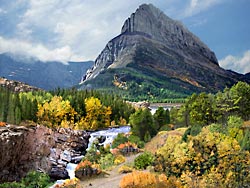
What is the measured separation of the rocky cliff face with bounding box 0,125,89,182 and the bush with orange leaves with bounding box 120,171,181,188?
21891 millimetres

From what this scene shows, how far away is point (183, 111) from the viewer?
3509 inches

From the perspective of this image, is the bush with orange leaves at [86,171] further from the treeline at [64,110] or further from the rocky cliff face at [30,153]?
the treeline at [64,110]

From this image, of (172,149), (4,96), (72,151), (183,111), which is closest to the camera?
(172,149)

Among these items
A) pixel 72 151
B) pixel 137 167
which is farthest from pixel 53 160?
pixel 137 167

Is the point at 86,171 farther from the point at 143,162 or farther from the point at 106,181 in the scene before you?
the point at 143,162

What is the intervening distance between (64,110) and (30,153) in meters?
49.3

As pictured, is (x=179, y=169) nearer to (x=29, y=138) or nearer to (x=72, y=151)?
(x=29, y=138)

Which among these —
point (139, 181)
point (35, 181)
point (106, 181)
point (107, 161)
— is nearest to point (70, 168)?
point (107, 161)

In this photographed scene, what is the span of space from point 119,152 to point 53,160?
11.6 meters

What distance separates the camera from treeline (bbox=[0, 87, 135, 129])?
9412 cm

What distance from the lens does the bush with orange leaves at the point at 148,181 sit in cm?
3052

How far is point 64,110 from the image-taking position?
105500 mm

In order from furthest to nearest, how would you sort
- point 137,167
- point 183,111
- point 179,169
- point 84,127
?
point 84,127 → point 183,111 → point 137,167 → point 179,169

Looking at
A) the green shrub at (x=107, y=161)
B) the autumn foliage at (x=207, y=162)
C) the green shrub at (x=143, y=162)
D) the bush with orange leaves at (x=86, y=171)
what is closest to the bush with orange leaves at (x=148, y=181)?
the autumn foliage at (x=207, y=162)
